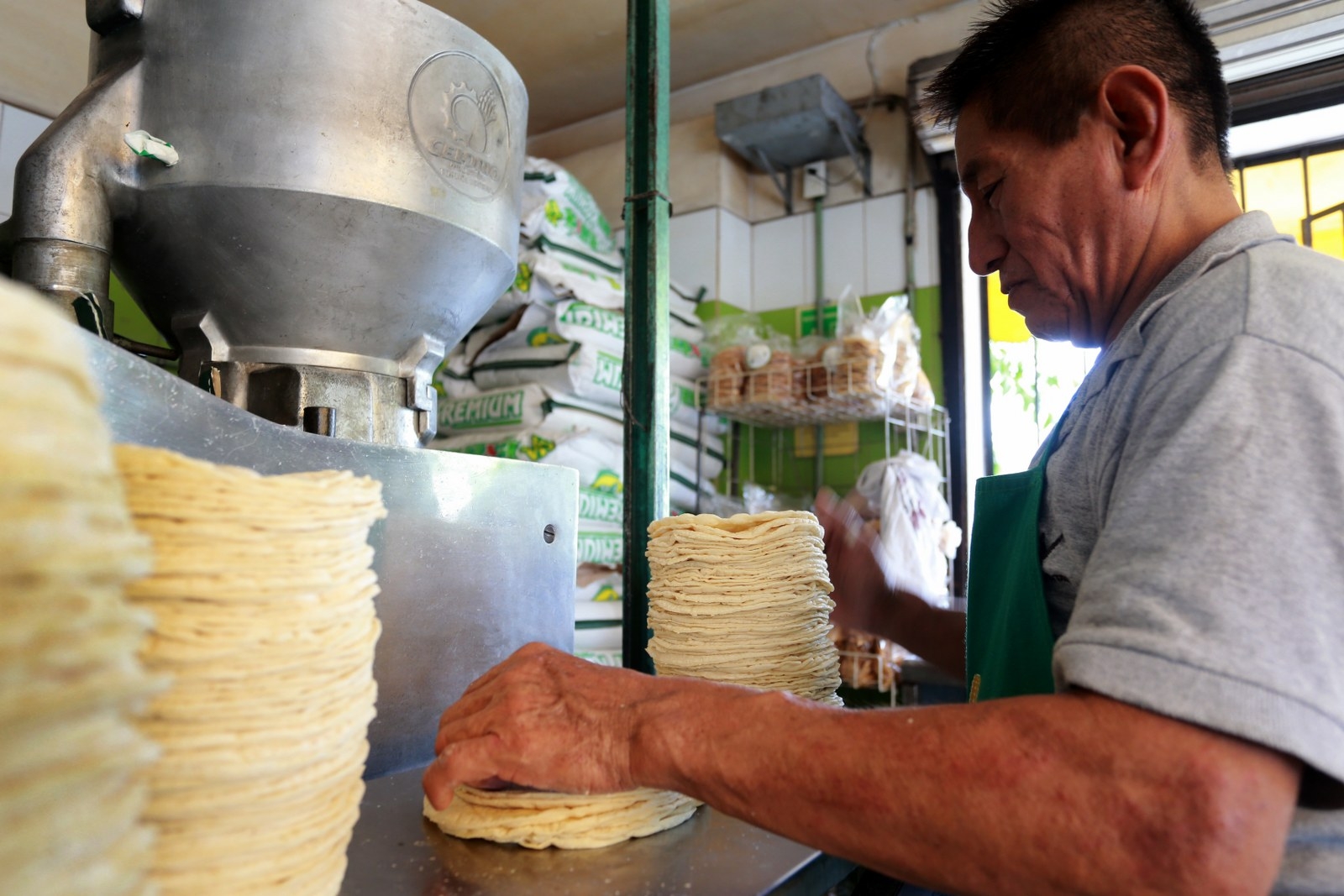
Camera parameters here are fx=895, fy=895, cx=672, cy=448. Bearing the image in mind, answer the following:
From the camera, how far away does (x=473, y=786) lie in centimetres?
85

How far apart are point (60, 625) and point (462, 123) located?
953mm

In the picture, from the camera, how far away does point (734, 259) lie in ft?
12.4

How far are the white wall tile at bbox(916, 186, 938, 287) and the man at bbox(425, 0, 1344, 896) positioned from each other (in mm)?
2468

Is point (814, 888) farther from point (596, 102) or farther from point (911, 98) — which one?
point (596, 102)

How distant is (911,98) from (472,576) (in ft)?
8.51

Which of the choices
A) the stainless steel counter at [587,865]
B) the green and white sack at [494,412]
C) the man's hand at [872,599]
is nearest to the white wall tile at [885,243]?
the green and white sack at [494,412]

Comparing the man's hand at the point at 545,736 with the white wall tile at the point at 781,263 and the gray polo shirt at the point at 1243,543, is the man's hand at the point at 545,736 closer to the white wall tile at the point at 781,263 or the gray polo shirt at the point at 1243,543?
the gray polo shirt at the point at 1243,543

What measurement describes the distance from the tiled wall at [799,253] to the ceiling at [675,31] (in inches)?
24.4

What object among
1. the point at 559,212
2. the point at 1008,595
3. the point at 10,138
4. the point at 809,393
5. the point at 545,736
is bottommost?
the point at 545,736

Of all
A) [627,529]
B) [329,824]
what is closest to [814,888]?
[329,824]

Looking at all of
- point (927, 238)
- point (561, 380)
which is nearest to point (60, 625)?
point (561, 380)

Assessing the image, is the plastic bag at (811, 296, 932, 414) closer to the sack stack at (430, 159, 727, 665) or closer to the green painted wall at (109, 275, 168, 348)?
the sack stack at (430, 159, 727, 665)

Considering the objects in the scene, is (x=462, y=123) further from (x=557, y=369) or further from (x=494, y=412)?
(x=494, y=412)

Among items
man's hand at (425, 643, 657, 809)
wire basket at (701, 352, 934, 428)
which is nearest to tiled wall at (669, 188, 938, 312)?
wire basket at (701, 352, 934, 428)
